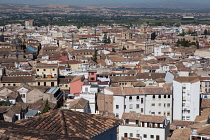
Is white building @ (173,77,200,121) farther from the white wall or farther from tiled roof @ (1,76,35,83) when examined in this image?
tiled roof @ (1,76,35,83)

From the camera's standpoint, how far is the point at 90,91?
52.8 ft

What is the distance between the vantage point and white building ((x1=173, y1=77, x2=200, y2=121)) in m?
15.5

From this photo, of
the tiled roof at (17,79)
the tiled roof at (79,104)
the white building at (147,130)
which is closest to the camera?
the white building at (147,130)

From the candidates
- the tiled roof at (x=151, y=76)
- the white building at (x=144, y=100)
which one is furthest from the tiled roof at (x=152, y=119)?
the tiled roof at (x=151, y=76)

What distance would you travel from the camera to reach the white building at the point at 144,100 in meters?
15.1

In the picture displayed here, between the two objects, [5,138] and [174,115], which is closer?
[5,138]

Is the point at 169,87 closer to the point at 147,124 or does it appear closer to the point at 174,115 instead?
the point at 174,115

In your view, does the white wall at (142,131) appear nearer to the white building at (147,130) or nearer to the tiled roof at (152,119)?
the white building at (147,130)

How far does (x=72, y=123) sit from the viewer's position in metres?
5.54

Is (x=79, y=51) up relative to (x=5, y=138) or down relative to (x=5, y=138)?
down

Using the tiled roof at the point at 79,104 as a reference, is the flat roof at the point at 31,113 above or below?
below

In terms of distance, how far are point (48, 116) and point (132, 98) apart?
9529 mm

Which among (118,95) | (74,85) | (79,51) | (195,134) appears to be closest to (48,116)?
(195,134)

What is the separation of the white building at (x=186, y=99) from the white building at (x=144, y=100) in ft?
1.04
